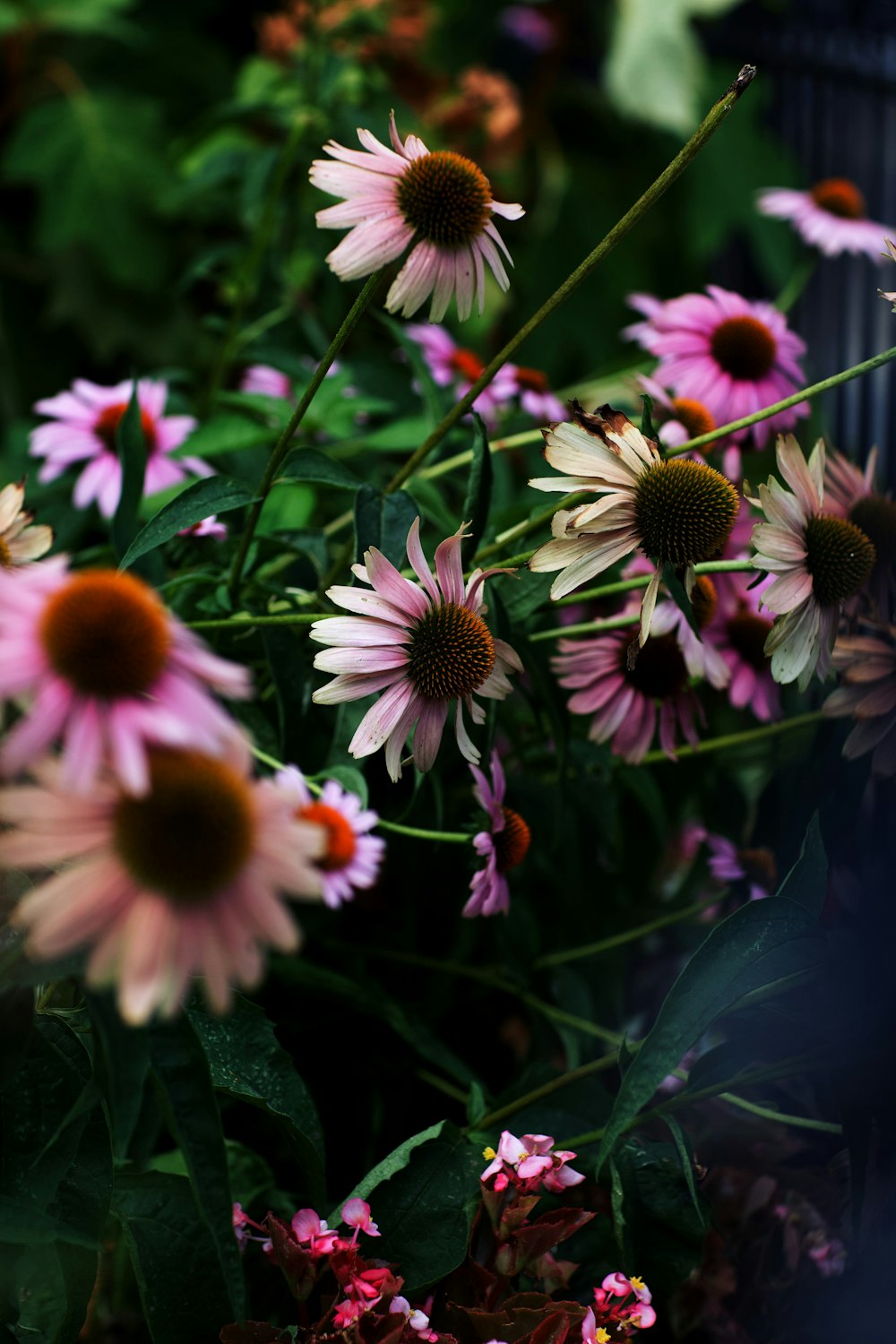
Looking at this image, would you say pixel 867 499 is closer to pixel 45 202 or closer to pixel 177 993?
pixel 177 993

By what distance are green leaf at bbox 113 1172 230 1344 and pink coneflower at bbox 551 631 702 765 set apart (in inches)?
10.2

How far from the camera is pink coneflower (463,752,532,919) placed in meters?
0.50

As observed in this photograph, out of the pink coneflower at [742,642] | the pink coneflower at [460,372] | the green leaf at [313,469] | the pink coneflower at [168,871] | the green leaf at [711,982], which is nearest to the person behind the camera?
the pink coneflower at [168,871]

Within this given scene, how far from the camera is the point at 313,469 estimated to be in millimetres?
500

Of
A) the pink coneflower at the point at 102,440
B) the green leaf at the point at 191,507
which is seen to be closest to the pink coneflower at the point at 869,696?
the green leaf at the point at 191,507

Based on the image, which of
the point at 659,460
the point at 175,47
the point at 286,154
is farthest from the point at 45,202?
the point at 659,460

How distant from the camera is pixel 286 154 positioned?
2.62ft

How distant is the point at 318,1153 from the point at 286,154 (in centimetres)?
63

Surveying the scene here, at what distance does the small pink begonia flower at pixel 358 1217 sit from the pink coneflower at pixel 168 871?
0.69ft

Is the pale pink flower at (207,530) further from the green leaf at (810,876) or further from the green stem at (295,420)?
the green leaf at (810,876)

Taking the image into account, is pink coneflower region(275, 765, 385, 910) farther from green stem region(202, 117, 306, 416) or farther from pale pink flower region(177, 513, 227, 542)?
green stem region(202, 117, 306, 416)

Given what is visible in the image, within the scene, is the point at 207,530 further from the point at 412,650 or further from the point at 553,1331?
→ the point at 553,1331

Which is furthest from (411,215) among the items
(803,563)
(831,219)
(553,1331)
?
(831,219)

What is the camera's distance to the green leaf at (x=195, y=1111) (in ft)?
1.08
